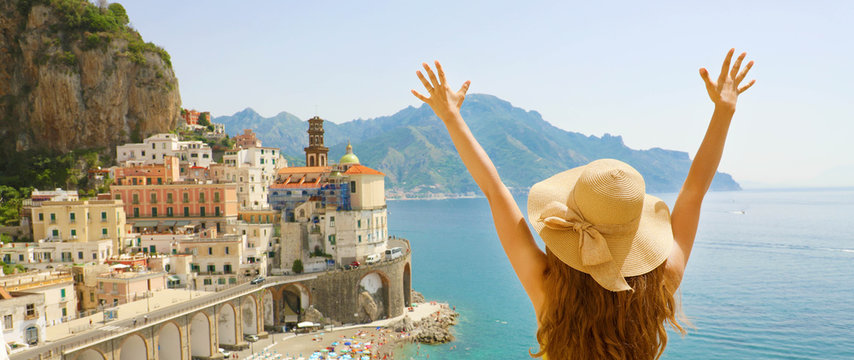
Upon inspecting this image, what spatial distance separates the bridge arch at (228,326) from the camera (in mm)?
32281

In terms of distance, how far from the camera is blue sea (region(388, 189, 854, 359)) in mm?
33625

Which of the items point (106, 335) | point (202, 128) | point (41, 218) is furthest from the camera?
point (202, 128)

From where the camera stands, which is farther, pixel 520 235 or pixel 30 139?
pixel 30 139

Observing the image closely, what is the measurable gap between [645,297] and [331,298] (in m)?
37.2

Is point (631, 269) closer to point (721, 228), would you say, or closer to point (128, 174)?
point (128, 174)

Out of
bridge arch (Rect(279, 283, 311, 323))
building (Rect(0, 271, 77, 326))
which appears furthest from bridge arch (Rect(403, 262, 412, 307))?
building (Rect(0, 271, 77, 326))

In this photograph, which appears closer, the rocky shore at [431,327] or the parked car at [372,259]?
the rocky shore at [431,327]

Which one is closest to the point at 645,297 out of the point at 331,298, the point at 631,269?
the point at 631,269

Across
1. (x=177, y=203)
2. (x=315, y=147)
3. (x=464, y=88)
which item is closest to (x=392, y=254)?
(x=315, y=147)

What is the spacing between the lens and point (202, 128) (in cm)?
6397

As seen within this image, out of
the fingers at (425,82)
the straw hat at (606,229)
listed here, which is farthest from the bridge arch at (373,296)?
the straw hat at (606,229)

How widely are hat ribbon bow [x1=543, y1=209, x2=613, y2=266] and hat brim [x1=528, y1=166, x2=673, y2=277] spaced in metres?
0.04

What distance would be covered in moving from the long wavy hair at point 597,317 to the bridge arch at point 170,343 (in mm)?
29961

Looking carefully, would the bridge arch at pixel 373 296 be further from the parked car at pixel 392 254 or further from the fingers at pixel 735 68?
the fingers at pixel 735 68
